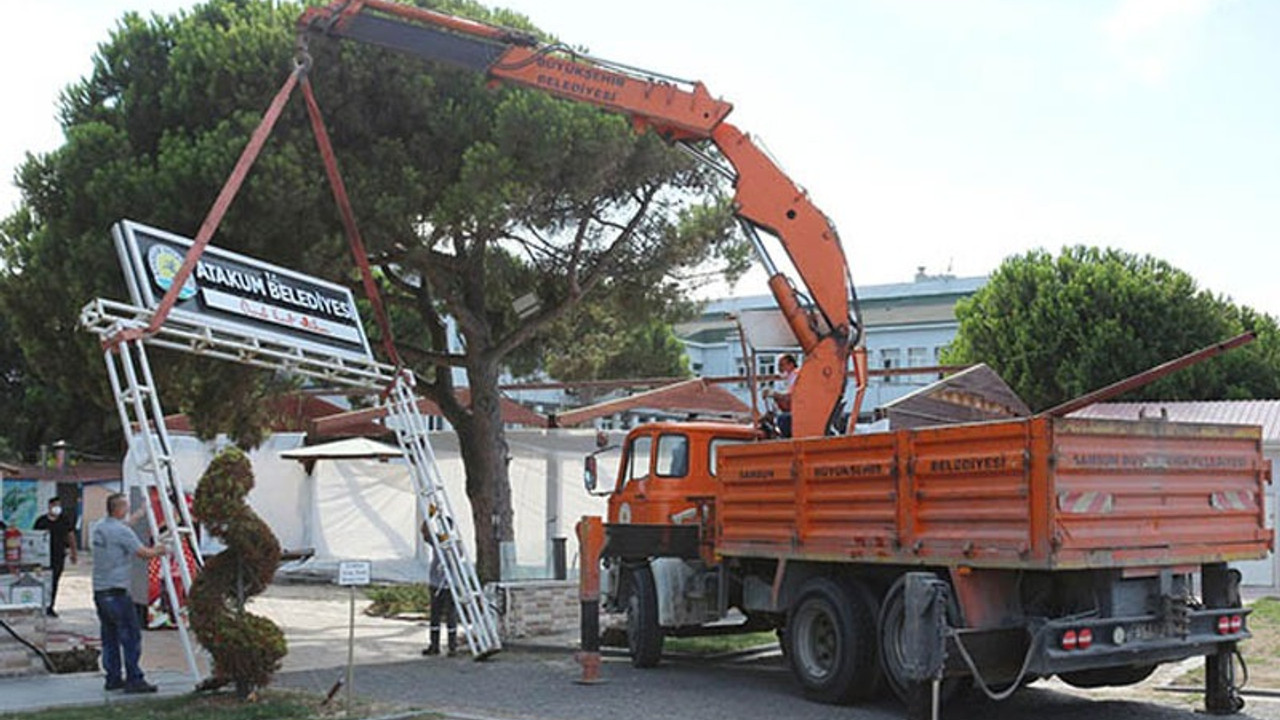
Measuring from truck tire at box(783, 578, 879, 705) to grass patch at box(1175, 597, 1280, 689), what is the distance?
3292 mm

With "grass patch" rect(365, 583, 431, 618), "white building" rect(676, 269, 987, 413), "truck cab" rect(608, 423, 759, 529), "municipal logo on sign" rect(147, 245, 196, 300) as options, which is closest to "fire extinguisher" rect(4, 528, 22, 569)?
"municipal logo on sign" rect(147, 245, 196, 300)

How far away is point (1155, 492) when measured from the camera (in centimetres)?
1033

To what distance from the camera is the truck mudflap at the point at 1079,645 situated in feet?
32.2

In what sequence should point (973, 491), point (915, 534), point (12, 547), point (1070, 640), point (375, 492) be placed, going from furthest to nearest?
point (375, 492)
point (12, 547)
point (915, 534)
point (973, 491)
point (1070, 640)

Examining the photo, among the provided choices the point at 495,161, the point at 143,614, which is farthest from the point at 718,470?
the point at 143,614

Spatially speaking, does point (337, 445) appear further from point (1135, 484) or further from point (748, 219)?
point (1135, 484)

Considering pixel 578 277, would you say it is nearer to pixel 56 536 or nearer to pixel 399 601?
pixel 399 601

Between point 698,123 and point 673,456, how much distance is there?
362 centimetres

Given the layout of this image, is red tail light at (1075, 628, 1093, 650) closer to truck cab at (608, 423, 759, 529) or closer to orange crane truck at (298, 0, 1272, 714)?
orange crane truck at (298, 0, 1272, 714)

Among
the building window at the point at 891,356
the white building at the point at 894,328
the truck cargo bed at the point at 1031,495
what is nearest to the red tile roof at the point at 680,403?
the truck cargo bed at the point at 1031,495

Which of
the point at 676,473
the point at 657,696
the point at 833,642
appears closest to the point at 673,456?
the point at 676,473

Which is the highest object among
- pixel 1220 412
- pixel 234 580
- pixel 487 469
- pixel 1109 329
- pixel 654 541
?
pixel 1109 329

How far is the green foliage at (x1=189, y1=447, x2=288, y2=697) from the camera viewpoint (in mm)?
11438

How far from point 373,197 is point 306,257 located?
1094mm
